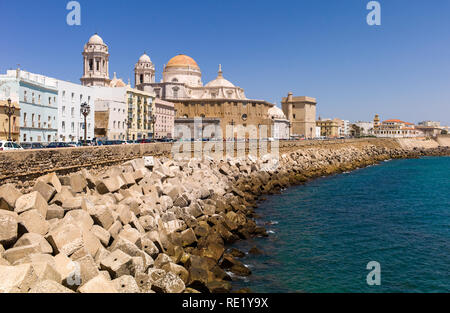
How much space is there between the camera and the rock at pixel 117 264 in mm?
9859

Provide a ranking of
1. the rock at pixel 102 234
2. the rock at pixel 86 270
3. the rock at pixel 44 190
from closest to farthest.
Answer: the rock at pixel 86 270 < the rock at pixel 102 234 < the rock at pixel 44 190

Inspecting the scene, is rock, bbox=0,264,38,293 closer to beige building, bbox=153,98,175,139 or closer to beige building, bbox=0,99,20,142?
beige building, bbox=0,99,20,142

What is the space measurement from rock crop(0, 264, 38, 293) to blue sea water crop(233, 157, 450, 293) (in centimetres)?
741

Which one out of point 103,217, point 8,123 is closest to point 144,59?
point 8,123

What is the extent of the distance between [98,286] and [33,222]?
4064 millimetres

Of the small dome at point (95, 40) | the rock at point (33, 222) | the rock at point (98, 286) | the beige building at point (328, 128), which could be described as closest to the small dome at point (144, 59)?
the small dome at point (95, 40)

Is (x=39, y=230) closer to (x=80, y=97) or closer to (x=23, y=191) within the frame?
(x=23, y=191)

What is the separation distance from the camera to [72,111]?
45.1m

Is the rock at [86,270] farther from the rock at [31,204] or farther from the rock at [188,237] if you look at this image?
the rock at [188,237]

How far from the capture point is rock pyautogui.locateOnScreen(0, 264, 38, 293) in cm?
732

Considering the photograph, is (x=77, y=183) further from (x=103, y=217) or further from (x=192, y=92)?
(x=192, y=92)

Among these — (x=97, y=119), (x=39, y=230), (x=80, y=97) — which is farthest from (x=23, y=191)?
(x=97, y=119)

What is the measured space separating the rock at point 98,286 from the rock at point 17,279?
0.99 m

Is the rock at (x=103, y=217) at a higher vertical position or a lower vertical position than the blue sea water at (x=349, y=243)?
higher
